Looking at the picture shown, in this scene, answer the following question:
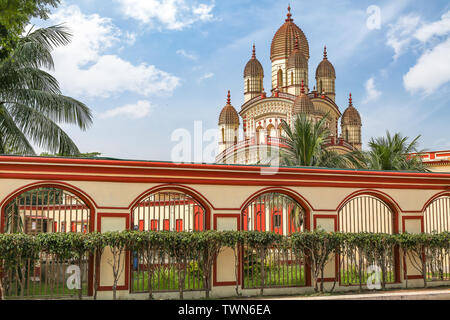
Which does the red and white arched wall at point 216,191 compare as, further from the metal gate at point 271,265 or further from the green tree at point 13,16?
the green tree at point 13,16

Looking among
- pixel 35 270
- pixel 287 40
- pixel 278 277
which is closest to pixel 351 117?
pixel 287 40

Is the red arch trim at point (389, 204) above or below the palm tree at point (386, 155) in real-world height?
below

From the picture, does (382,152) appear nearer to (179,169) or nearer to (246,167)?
(246,167)

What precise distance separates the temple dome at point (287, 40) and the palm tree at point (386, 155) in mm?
18294

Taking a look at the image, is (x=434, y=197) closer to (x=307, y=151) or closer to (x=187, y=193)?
(x=307, y=151)

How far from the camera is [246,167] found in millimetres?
12133

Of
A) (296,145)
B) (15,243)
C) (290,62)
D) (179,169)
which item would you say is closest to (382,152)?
(296,145)

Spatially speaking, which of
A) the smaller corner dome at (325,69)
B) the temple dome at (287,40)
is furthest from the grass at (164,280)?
the smaller corner dome at (325,69)

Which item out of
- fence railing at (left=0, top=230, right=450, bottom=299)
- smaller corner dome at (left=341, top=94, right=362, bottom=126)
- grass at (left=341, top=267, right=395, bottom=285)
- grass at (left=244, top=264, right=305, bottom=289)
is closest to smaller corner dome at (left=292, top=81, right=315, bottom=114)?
smaller corner dome at (left=341, top=94, right=362, bottom=126)

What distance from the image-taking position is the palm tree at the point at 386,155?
18734 millimetres

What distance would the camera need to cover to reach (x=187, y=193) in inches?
469

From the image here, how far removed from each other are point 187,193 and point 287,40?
91.2 ft

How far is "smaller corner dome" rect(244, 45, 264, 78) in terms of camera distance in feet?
128

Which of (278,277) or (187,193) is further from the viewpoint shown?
(278,277)
